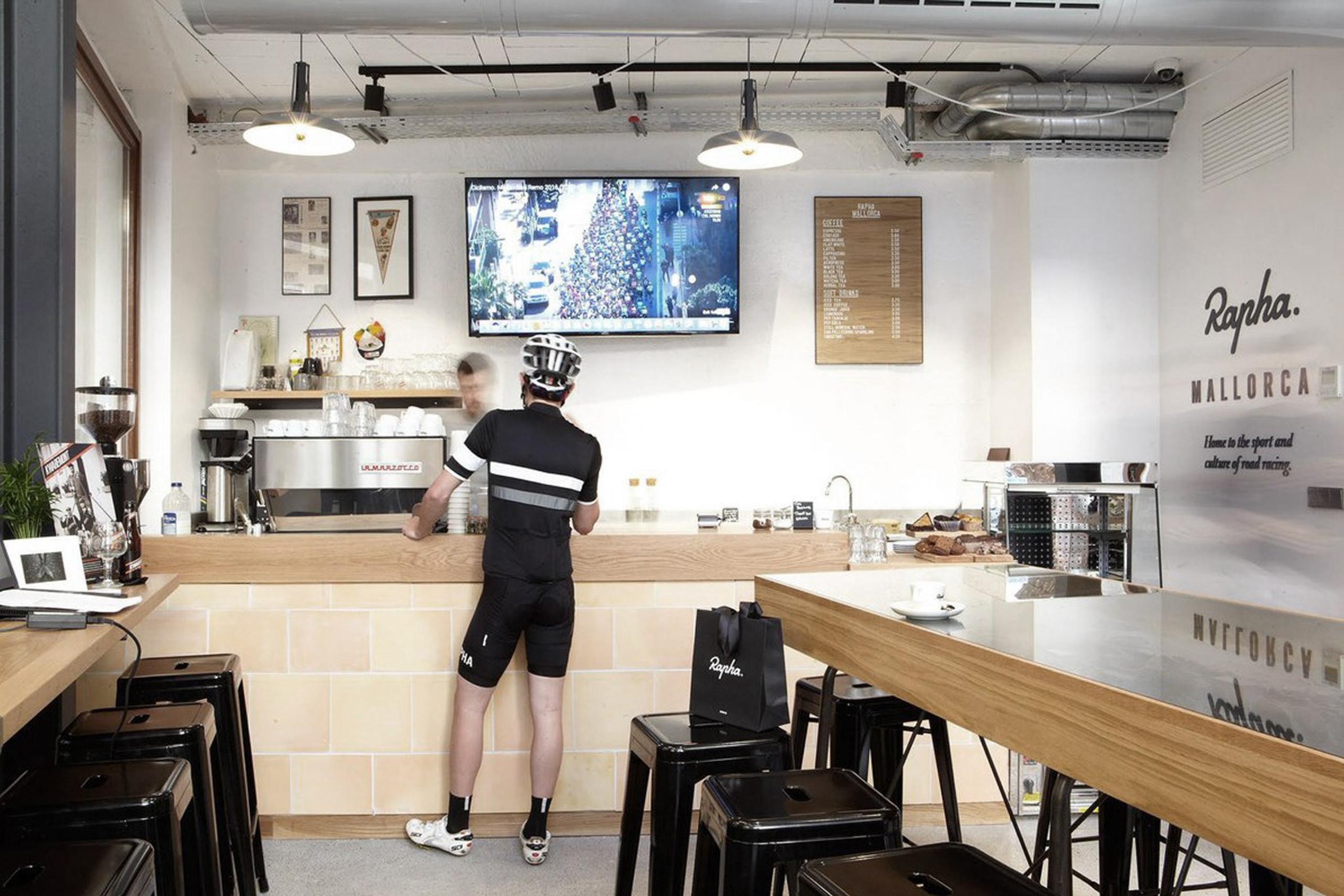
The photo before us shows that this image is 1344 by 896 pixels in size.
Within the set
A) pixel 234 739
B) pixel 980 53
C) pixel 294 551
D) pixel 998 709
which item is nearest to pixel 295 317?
pixel 294 551

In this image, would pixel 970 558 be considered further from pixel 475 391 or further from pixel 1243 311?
pixel 475 391

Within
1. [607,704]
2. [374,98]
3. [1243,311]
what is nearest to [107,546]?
[607,704]

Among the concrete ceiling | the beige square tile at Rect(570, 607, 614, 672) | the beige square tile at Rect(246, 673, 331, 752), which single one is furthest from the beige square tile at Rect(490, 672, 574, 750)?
the concrete ceiling

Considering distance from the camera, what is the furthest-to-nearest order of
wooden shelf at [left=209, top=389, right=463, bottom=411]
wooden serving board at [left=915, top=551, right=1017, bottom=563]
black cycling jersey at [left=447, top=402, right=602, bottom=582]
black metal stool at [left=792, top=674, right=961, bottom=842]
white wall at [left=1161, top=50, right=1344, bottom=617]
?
1. wooden shelf at [left=209, top=389, right=463, bottom=411]
2. white wall at [left=1161, top=50, right=1344, bottom=617]
3. wooden serving board at [left=915, top=551, right=1017, bottom=563]
4. black cycling jersey at [left=447, top=402, right=602, bottom=582]
5. black metal stool at [left=792, top=674, right=961, bottom=842]

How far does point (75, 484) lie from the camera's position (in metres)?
2.44

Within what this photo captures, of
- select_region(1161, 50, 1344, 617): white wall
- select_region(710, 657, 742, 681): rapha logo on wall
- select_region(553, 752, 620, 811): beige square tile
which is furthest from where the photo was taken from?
select_region(1161, 50, 1344, 617): white wall

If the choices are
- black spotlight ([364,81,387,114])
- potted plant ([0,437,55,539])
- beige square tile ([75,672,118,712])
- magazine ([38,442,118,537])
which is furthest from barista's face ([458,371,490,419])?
potted plant ([0,437,55,539])

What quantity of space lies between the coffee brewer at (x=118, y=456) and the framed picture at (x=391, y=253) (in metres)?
2.93

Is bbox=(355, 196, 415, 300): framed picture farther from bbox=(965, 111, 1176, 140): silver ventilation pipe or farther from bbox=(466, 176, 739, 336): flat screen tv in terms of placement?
bbox=(965, 111, 1176, 140): silver ventilation pipe

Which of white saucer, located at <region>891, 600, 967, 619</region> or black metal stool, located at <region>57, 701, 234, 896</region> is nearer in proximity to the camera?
white saucer, located at <region>891, 600, 967, 619</region>

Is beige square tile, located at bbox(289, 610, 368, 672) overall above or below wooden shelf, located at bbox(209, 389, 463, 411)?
below

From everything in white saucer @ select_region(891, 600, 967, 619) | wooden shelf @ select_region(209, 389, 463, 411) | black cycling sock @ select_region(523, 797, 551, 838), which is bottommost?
black cycling sock @ select_region(523, 797, 551, 838)

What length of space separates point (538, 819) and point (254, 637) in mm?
1194

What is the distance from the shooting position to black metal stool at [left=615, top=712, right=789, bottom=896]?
2.07 metres
